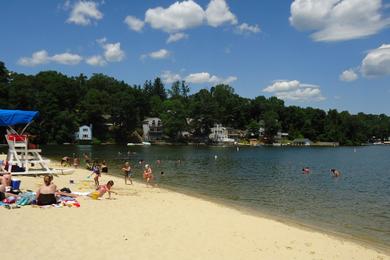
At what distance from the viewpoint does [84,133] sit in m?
132

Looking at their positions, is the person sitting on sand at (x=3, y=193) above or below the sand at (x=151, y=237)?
above

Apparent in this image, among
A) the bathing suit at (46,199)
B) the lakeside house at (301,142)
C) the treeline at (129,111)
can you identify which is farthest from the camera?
the lakeside house at (301,142)

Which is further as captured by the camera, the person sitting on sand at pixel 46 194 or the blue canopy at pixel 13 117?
the blue canopy at pixel 13 117

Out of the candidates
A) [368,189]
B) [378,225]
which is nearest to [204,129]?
[368,189]

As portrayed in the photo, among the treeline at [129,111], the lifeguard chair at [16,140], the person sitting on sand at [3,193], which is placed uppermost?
the treeline at [129,111]

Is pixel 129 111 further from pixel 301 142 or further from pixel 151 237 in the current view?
pixel 151 237

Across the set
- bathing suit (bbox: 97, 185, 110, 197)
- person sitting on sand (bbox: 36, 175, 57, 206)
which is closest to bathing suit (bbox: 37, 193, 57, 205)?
person sitting on sand (bbox: 36, 175, 57, 206)

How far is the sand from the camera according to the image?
34.1 feet

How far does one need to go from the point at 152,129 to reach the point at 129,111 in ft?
57.1

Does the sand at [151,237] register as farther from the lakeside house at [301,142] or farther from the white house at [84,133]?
the lakeside house at [301,142]

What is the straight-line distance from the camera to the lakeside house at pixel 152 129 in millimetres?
157875

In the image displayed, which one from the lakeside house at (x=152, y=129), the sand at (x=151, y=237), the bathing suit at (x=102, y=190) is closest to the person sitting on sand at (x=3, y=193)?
the sand at (x=151, y=237)

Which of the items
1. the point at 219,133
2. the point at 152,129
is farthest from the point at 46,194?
the point at 219,133

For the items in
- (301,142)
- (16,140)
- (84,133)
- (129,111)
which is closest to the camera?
(16,140)
